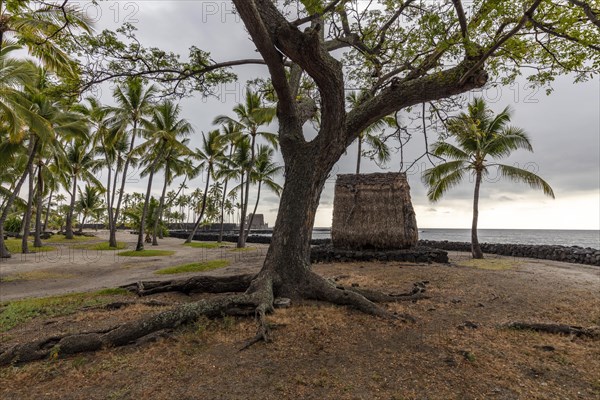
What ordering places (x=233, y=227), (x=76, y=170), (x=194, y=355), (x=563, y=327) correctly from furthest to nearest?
1. (x=233, y=227)
2. (x=76, y=170)
3. (x=563, y=327)
4. (x=194, y=355)

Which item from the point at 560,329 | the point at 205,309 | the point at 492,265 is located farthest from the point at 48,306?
the point at 492,265

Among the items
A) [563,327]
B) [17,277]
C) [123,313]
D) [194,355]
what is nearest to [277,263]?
[194,355]

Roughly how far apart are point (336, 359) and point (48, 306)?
623 cm

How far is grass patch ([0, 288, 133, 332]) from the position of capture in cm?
551

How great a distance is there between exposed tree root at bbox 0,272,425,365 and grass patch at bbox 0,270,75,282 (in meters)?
5.84

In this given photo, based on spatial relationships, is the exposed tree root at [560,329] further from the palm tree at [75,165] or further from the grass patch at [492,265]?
the palm tree at [75,165]

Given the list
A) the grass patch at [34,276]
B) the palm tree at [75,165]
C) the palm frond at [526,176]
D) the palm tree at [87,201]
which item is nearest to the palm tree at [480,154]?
the palm frond at [526,176]

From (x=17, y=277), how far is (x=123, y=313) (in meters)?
8.15

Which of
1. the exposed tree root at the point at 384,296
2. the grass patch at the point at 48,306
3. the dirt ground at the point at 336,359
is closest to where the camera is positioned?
the dirt ground at the point at 336,359

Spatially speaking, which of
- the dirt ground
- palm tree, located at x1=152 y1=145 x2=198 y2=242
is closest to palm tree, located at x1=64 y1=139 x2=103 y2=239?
palm tree, located at x1=152 y1=145 x2=198 y2=242

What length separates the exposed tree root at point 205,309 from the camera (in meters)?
3.97

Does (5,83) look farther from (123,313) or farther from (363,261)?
(363,261)

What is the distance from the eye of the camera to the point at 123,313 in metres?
5.70

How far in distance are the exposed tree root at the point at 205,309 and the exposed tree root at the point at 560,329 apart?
5.47 feet
